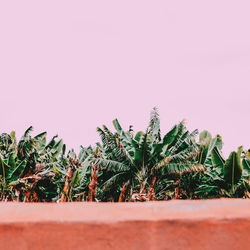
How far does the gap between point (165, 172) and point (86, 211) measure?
37.8ft

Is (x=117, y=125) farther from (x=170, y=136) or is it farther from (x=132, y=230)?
(x=132, y=230)

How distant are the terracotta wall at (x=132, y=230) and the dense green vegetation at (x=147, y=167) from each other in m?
10.2

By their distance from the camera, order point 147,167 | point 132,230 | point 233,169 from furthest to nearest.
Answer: point 147,167 < point 233,169 < point 132,230

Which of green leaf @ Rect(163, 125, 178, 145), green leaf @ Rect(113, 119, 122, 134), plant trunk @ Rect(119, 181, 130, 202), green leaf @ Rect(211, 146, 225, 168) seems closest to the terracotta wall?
green leaf @ Rect(163, 125, 178, 145)

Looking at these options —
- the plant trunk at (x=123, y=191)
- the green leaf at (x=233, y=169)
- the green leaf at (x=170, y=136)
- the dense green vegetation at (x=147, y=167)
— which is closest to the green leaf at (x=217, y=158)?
the dense green vegetation at (x=147, y=167)

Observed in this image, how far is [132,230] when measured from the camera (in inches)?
48.6

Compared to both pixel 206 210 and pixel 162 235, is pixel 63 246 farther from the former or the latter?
pixel 206 210

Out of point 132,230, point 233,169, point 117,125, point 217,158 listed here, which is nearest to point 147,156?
point 117,125

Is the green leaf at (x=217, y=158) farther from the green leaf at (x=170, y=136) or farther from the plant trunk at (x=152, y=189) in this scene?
the plant trunk at (x=152, y=189)

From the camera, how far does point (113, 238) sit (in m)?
1.23

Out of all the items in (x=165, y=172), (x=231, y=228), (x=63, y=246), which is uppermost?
(x=231, y=228)

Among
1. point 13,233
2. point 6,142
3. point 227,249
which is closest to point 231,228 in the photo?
point 227,249

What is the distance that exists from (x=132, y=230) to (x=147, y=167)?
40.1 ft

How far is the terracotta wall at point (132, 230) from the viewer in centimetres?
120
